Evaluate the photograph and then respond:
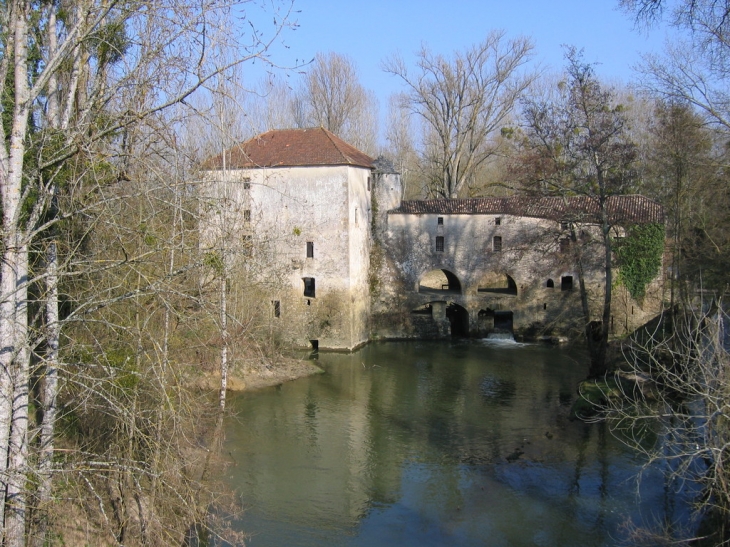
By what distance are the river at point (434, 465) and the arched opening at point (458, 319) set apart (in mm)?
5189

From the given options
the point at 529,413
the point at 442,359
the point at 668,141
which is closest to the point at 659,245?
the point at 668,141

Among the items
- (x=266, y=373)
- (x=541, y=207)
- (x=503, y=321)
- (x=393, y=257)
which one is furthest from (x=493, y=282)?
(x=266, y=373)

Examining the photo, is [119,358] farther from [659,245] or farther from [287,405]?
[659,245]

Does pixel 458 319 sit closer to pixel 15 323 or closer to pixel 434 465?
pixel 434 465

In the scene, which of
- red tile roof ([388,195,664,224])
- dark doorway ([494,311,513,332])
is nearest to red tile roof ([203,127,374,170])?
red tile roof ([388,195,664,224])

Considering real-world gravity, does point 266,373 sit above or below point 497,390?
above

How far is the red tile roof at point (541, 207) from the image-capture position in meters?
20.0

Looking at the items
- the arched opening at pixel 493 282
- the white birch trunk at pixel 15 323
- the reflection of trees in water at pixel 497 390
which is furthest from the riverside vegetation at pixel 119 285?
the arched opening at pixel 493 282

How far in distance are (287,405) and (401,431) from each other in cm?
352

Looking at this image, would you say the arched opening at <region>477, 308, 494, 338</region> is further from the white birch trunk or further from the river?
the white birch trunk

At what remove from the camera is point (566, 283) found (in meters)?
25.3

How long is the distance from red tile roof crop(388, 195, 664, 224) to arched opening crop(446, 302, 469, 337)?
3.85 metres

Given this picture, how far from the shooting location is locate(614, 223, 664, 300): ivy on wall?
77.2 ft

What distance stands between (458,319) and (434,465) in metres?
14.2
